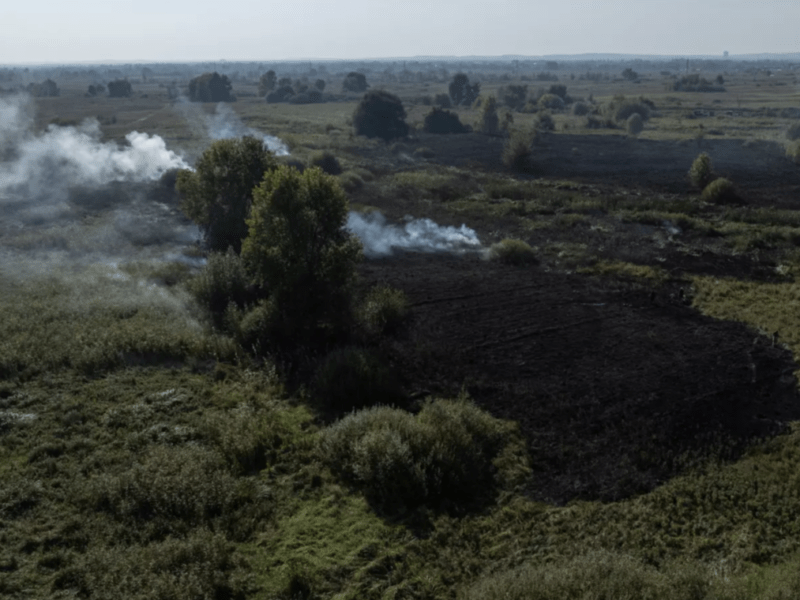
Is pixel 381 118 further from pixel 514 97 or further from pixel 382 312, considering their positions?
pixel 382 312

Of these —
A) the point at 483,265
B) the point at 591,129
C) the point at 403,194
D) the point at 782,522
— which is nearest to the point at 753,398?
the point at 782,522

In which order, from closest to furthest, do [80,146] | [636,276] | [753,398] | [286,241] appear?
[753,398] → [286,241] → [636,276] → [80,146]

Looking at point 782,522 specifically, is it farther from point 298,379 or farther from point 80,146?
point 80,146

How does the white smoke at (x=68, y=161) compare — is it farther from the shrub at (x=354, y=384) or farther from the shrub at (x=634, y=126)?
the shrub at (x=634, y=126)

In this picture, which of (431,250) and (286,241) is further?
(431,250)

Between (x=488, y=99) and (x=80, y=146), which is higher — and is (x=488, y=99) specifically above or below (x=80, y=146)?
above

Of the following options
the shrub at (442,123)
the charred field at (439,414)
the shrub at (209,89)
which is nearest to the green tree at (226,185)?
the charred field at (439,414)

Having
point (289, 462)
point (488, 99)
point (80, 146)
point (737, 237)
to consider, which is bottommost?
point (289, 462)
